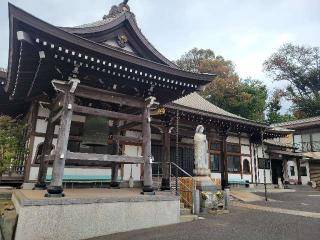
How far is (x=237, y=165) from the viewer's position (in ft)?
64.5

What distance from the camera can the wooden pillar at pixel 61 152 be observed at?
22.6ft

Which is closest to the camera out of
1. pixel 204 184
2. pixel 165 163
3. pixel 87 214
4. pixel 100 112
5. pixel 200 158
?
pixel 87 214

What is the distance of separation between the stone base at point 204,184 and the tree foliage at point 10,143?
735 cm

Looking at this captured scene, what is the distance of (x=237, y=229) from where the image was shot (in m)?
7.70

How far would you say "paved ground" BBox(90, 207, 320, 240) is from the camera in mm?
6836

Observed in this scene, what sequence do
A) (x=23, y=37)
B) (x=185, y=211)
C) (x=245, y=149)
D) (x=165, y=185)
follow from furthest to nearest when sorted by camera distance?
(x=245, y=149) → (x=165, y=185) → (x=185, y=211) → (x=23, y=37)

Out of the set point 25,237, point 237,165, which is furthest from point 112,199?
point 237,165

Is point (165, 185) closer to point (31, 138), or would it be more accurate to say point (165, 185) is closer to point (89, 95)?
point (89, 95)

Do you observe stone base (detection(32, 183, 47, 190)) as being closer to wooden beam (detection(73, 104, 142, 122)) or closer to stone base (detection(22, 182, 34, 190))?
stone base (detection(22, 182, 34, 190))

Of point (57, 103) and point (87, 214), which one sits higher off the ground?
point (57, 103)

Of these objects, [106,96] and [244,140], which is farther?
[244,140]

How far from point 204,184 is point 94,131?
4.99 meters

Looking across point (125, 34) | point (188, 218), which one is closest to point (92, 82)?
point (125, 34)

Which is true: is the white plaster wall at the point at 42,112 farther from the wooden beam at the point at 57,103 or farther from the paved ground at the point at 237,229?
the paved ground at the point at 237,229
